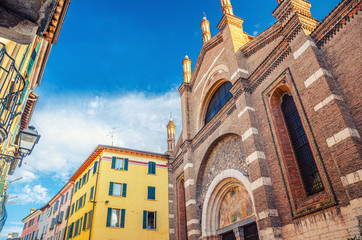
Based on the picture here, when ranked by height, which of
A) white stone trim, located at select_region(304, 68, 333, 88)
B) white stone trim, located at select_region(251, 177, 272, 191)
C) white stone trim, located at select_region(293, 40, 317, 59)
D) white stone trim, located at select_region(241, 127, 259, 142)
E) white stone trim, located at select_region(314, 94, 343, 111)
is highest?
white stone trim, located at select_region(293, 40, 317, 59)

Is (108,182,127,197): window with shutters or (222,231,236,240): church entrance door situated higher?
(108,182,127,197): window with shutters

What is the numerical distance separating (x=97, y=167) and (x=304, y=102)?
17.3 meters

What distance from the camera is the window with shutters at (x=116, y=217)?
19.1 m

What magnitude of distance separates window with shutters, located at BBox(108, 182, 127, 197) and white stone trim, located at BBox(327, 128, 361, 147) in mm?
16379

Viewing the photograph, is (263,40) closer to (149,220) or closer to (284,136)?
(284,136)

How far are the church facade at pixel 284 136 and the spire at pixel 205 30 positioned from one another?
297cm

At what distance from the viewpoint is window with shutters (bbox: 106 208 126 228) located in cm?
1909

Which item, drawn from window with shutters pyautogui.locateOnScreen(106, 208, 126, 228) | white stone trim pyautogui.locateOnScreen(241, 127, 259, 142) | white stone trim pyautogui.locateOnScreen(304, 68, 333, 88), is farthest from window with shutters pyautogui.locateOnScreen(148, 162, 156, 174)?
white stone trim pyautogui.locateOnScreen(304, 68, 333, 88)

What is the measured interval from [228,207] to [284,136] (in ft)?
17.7

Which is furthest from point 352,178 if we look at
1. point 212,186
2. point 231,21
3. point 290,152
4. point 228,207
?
point 231,21

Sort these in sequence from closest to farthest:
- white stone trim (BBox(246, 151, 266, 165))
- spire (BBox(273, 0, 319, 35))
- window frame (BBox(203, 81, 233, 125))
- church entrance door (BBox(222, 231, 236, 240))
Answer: spire (BBox(273, 0, 319, 35)) → white stone trim (BBox(246, 151, 266, 165)) → church entrance door (BBox(222, 231, 236, 240)) → window frame (BBox(203, 81, 233, 125))

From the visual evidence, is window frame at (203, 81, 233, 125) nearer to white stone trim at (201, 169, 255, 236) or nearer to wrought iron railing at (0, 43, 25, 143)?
white stone trim at (201, 169, 255, 236)

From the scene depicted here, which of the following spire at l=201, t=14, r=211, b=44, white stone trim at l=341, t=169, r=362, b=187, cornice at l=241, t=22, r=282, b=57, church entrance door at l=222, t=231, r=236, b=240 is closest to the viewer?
white stone trim at l=341, t=169, r=362, b=187

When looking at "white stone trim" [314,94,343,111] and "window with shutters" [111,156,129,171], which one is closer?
"white stone trim" [314,94,343,111]
